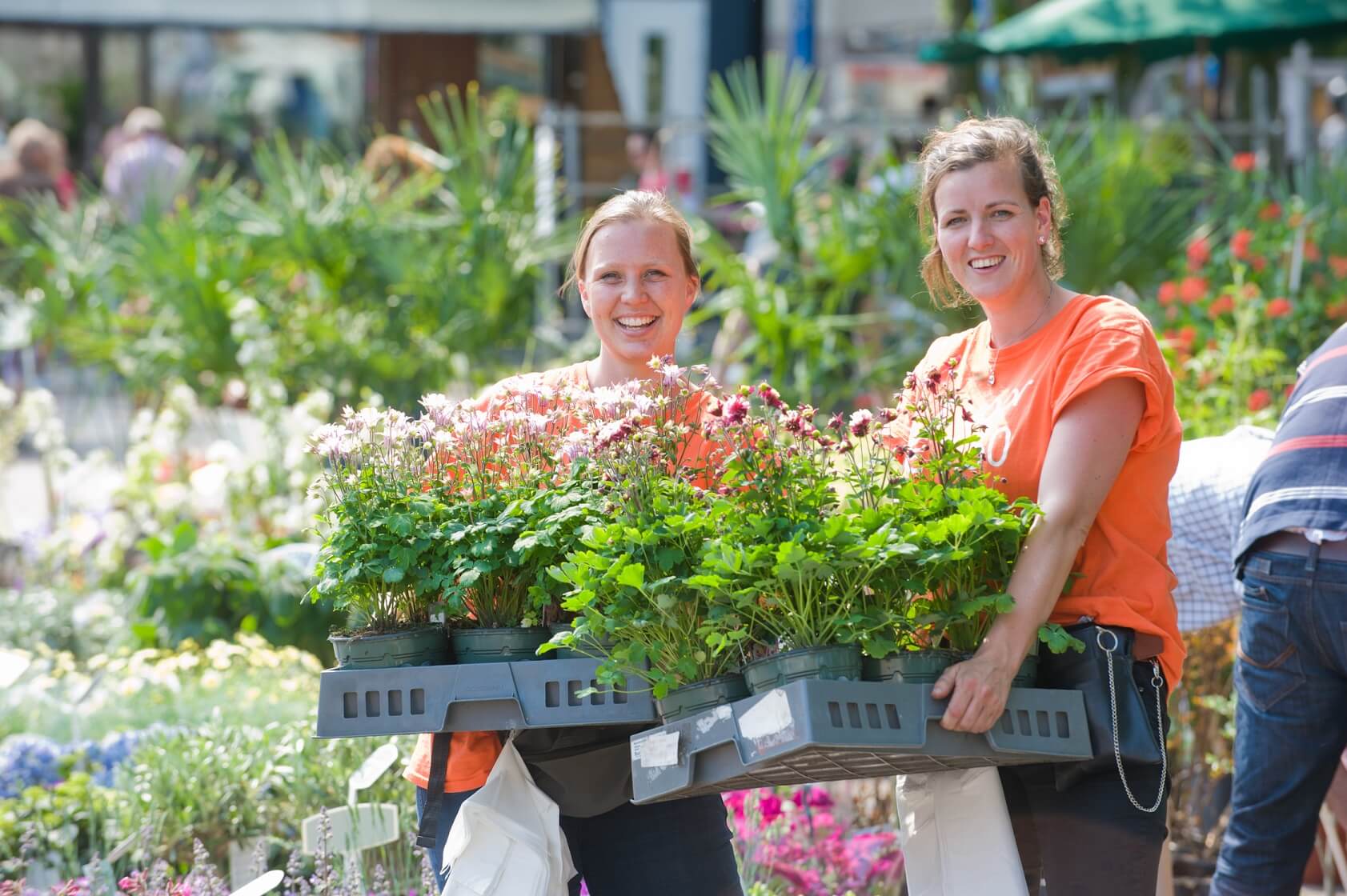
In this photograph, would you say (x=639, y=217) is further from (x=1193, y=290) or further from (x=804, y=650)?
(x=1193, y=290)

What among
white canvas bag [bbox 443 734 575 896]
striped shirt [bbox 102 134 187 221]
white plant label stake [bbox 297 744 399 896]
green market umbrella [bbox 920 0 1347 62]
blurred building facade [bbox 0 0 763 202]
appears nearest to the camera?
white canvas bag [bbox 443 734 575 896]

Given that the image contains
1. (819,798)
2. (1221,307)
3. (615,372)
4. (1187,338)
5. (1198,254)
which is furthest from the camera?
(1198,254)

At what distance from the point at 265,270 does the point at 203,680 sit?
2851 millimetres

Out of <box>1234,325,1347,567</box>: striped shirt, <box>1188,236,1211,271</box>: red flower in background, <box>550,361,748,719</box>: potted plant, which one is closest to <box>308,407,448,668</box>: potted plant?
<box>550,361,748,719</box>: potted plant

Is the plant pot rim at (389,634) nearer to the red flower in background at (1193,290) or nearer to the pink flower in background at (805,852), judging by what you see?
the pink flower in background at (805,852)

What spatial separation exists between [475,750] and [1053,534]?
90cm

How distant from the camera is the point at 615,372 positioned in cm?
261

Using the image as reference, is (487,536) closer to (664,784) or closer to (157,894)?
(664,784)

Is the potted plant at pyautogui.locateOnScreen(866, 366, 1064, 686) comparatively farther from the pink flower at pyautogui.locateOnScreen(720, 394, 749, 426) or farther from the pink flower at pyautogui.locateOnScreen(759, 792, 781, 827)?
the pink flower at pyautogui.locateOnScreen(759, 792, 781, 827)

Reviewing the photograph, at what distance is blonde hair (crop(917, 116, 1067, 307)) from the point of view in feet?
7.59

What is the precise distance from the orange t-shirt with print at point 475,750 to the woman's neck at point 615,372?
0.15 meters

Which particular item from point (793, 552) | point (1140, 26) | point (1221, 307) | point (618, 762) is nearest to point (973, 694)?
point (793, 552)

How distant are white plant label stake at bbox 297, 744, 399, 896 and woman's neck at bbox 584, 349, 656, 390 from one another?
2.44 feet

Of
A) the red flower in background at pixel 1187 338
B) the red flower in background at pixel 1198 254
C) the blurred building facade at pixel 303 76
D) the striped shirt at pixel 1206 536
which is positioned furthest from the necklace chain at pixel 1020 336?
the blurred building facade at pixel 303 76
